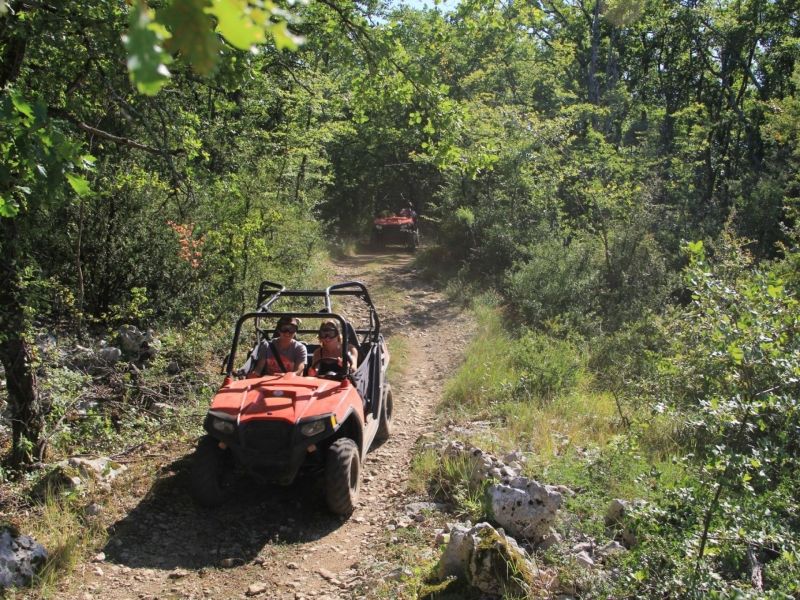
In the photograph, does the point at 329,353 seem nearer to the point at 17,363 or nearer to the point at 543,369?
the point at 17,363

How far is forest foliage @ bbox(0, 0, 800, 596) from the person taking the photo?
3.48 m

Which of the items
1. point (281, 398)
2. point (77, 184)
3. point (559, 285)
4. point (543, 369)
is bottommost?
point (543, 369)

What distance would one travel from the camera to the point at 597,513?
4.76m

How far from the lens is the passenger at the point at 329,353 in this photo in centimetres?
635

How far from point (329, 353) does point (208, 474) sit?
1926 millimetres

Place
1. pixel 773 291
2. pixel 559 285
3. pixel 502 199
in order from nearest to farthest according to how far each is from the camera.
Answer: pixel 773 291, pixel 559 285, pixel 502 199

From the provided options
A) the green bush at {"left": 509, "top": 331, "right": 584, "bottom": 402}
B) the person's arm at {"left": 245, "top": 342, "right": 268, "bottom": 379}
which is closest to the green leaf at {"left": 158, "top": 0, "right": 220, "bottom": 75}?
the person's arm at {"left": 245, "top": 342, "right": 268, "bottom": 379}

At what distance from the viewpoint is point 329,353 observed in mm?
6758

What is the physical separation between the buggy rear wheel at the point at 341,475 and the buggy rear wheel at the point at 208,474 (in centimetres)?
88

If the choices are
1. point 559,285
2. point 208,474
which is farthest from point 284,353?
point 559,285

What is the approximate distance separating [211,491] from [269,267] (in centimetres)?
587

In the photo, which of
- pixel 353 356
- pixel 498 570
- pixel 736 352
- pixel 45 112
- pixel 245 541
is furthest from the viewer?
pixel 353 356

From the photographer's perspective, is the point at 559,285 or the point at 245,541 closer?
the point at 245,541

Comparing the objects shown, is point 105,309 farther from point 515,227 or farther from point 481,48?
point 481,48
